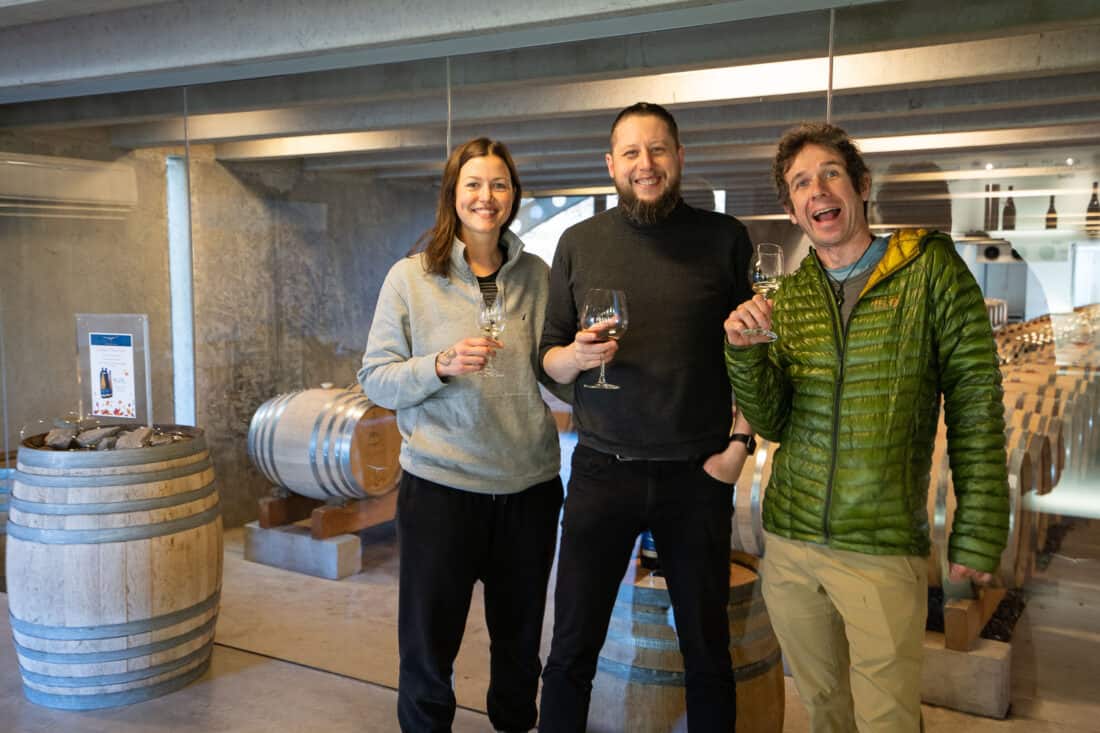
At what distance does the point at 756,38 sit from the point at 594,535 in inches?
71.5

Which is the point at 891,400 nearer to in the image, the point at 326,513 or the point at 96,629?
the point at 96,629

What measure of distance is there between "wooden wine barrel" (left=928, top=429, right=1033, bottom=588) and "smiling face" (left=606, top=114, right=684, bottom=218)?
4.63 ft

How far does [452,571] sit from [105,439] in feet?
5.23

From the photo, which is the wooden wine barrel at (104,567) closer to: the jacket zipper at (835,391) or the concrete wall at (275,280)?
the concrete wall at (275,280)

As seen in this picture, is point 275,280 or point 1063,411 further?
point 275,280

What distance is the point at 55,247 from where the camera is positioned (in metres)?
5.20

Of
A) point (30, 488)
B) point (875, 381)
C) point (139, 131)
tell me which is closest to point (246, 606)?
point (30, 488)

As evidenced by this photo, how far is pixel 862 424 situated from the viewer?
1960mm

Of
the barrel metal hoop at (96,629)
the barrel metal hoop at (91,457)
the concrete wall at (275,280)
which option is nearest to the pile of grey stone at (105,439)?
the barrel metal hoop at (91,457)

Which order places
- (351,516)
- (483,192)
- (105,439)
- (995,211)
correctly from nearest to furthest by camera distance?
(483,192) → (995,211) → (105,439) → (351,516)

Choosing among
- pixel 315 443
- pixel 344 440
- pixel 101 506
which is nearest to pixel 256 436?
pixel 315 443

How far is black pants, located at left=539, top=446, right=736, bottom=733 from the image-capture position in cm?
237

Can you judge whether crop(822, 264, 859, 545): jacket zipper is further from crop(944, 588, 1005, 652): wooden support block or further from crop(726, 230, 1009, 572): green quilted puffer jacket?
crop(944, 588, 1005, 652): wooden support block

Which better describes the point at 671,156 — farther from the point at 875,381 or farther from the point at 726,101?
the point at 726,101
